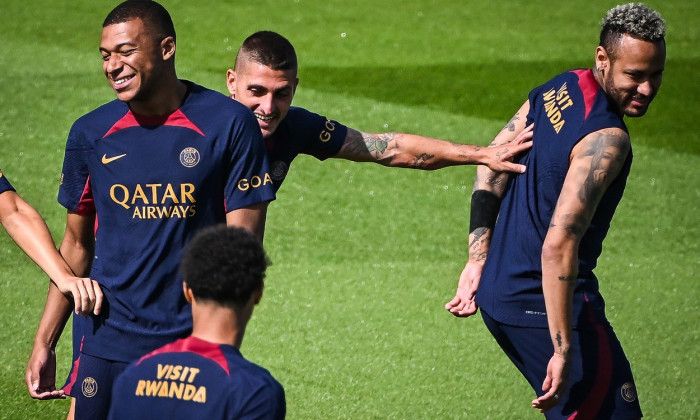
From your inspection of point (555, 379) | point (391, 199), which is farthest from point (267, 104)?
point (391, 199)

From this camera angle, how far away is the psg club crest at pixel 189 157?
11.5ft

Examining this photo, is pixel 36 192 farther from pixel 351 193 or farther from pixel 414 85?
pixel 414 85

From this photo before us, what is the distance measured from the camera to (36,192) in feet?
27.6

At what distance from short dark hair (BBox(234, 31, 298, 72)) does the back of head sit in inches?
51.5

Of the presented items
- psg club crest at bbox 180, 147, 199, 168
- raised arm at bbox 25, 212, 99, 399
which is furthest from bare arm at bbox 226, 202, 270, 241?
raised arm at bbox 25, 212, 99, 399

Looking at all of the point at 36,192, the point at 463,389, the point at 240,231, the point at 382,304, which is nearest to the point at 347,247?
the point at 382,304

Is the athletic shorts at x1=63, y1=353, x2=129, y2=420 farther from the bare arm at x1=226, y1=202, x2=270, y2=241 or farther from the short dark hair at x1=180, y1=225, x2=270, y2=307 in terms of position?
the short dark hair at x1=180, y1=225, x2=270, y2=307

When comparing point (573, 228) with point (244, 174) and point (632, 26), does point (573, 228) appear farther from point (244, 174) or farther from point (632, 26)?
point (244, 174)

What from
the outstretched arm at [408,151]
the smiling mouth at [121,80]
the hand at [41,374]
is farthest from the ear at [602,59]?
the hand at [41,374]

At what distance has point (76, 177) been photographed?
3699 millimetres

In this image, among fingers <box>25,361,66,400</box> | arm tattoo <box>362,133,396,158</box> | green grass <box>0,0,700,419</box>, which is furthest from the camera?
green grass <box>0,0,700,419</box>

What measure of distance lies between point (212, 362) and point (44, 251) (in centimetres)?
127

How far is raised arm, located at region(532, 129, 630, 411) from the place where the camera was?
12.0 feet

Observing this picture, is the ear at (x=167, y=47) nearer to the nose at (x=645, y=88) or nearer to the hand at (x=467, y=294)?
the hand at (x=467, y=294)
